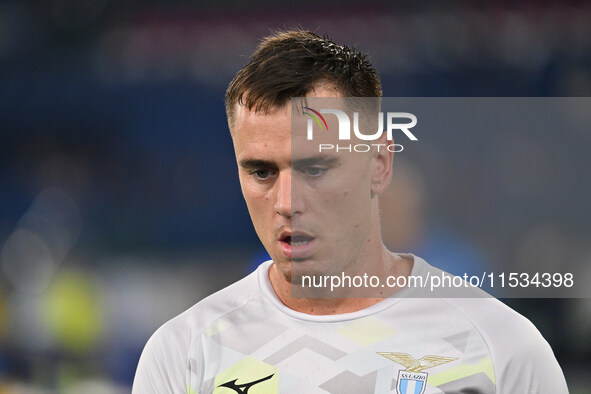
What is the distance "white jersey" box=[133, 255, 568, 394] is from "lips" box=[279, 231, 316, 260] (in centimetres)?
23

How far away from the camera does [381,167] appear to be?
2.62 m

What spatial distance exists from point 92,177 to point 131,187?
1.16 ft

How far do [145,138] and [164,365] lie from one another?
117 inches

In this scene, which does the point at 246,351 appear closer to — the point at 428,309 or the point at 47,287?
the point at 428,309

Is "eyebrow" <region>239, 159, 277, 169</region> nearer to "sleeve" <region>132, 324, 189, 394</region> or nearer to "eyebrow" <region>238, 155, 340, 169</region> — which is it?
"eyebrow" <region>238, 155, 340, 169</region>

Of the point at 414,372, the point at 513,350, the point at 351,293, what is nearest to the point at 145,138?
the point at 351,293

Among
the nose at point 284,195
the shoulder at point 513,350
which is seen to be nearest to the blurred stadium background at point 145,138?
the shoulder at point 513,350

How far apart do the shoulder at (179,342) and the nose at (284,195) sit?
403 millimetres

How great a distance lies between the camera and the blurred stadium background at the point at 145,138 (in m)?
4.85

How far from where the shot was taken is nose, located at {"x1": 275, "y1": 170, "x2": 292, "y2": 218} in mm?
2406

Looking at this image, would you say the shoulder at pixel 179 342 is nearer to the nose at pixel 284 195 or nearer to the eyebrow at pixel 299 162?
the nose at pixel 284 195

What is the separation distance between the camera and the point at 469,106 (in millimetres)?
3762

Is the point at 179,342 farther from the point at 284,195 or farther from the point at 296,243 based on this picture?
the point at 284,195

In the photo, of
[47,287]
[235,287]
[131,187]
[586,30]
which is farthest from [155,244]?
[586,30]
